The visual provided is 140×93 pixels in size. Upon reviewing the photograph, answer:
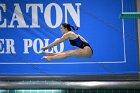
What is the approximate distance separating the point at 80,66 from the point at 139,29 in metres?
0.89

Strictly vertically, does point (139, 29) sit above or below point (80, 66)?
above

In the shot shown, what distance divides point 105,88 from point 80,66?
1.38ft

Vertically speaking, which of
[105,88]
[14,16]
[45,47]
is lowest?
[105,88]

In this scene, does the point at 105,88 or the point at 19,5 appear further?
the point at 19,5

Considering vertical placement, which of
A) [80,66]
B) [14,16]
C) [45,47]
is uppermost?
[14,16]

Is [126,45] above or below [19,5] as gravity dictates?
below

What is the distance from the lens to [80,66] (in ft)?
12.6

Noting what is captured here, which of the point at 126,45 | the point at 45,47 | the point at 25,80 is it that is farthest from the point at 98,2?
the point at 25,80

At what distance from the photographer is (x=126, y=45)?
3.83 m

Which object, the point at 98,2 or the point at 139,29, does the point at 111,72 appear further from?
the point at 98,2

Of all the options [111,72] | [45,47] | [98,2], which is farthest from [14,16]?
[111,72]

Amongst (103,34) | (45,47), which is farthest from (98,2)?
(45,47)

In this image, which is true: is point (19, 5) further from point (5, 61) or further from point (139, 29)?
point (139, 29)

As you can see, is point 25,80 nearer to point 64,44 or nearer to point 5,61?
point 5,61
